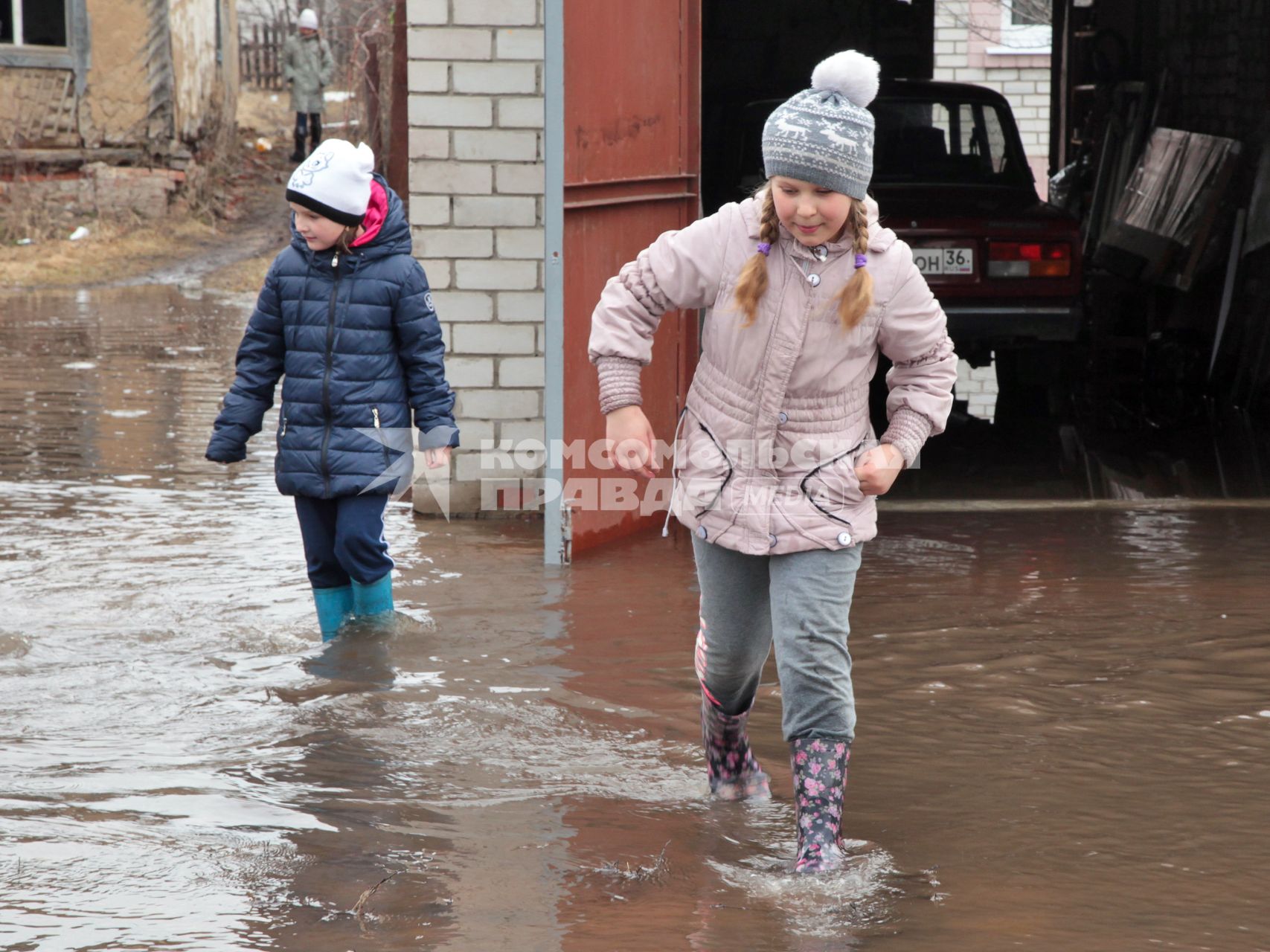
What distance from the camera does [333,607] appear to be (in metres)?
5.07

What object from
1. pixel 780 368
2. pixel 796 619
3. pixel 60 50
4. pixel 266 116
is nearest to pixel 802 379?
pixel 780 368

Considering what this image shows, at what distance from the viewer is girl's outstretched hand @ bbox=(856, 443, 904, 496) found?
3369mm

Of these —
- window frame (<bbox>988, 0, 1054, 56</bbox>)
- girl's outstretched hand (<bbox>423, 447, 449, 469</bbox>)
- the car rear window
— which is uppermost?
window frame (<bbox>988, 0, 1054, 56</bbox>)

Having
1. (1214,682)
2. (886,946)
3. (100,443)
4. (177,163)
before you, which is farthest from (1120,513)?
(177,163)

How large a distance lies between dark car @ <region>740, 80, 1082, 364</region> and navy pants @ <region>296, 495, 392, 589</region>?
496 cm

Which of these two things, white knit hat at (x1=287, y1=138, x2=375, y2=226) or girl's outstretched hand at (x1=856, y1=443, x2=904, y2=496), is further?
white knit hat at (x1=287, y1=138, x2=375, y2=226)

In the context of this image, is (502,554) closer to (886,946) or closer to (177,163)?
(886,946)

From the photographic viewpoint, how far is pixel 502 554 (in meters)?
6.48

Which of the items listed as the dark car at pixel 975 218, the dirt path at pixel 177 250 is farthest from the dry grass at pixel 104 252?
the dark car at pixel 975 218

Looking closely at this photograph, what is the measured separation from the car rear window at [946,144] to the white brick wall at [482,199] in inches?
146

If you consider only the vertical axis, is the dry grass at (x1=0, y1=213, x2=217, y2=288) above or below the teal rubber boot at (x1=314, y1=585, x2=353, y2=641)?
above

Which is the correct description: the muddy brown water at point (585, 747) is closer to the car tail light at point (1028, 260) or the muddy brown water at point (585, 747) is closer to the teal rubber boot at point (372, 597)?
the teal rubber boot at point (372, 597)

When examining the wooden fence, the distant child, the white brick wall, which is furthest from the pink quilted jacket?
the wooden fence

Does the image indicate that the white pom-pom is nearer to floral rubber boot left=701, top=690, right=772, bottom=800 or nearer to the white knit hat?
floral rubber boot left=701, top=690, right=772, bottom=800
